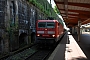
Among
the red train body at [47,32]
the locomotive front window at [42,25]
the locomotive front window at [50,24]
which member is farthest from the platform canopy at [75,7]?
the locomotive front window at [42,25]

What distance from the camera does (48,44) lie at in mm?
15977

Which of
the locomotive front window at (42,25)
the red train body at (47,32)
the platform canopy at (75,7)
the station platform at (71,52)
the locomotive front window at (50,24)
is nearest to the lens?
the station platform at (71,52)

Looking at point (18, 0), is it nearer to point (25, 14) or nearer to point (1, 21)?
point (25, 14)

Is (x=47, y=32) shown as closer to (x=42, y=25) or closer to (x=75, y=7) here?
(x=42, y=25)

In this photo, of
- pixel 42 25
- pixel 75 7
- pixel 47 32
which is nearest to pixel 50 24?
pixel 42 25

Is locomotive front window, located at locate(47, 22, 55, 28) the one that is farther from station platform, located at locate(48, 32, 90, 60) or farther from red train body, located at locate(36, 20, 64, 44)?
station platform, located at locate(48, 32, 90, 60)

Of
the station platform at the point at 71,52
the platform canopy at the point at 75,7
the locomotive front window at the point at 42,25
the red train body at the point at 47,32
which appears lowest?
the station platform at the point at 71,52

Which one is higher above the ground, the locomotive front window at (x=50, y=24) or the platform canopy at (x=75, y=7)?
the platform canopy at (x=75, y=7)

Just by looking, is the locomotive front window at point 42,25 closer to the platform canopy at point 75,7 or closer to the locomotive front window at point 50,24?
the locomotive front window at point 50,24

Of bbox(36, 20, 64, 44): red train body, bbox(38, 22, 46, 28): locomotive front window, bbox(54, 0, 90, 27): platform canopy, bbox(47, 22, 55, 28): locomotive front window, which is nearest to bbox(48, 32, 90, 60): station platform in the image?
bbox(36, 20, 64, 44): red train body

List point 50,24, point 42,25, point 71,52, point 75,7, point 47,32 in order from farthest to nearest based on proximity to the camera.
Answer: point 42,25
point 50,24
point 47,32
point 75,7
point 71,52

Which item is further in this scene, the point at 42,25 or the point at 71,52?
the point at 42,25

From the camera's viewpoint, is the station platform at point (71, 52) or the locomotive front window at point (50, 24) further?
the locomotive front window at point (50, 24)

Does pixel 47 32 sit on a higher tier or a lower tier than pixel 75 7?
lower
